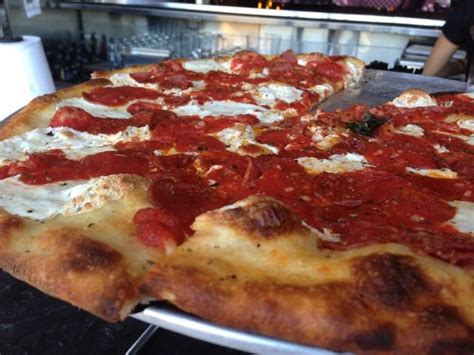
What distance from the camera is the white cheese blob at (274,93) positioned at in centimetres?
391

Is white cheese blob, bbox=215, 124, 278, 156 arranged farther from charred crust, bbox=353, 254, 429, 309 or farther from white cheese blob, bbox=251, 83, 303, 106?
charred crust, bbox=353, 254, 429, 309

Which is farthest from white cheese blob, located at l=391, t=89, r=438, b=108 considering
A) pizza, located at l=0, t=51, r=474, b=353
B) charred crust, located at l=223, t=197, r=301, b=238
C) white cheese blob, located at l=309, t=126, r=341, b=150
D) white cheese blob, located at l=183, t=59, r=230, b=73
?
charred crust, located at l=223, t=197, r=301, b=238

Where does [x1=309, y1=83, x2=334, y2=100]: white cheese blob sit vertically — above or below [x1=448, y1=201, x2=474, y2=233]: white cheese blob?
below

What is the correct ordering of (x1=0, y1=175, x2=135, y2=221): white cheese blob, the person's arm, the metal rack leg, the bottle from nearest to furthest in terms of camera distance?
1. (x1=0, y1=175, x2=135, y2=221): white cheese blob
2. the metal rack leg
3. the person's arm
4. the bottle

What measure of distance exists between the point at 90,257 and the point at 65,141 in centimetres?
137

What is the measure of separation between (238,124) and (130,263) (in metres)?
1.61

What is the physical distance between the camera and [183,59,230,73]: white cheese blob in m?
4.69

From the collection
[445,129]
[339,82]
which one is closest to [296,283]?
[445,129]

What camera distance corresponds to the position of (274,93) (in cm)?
402

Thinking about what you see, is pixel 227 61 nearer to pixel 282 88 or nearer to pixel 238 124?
pixel 282 88

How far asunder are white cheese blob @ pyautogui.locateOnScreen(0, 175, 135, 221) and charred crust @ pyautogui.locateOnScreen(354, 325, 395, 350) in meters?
1.20

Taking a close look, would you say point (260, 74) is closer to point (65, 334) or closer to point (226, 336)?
point (65, 334)

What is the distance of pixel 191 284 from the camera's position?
5.49ft

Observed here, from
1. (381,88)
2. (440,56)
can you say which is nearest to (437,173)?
(381,88)
